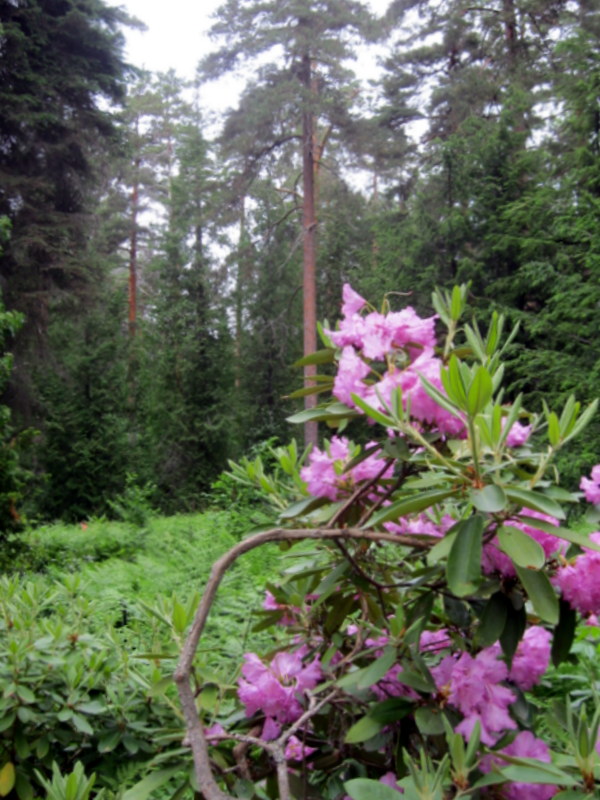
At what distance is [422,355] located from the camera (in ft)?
3.47

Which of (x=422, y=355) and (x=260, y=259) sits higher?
(x=260, y=259)

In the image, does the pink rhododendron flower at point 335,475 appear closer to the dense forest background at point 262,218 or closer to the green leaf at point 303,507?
the green leaf at point 303,507

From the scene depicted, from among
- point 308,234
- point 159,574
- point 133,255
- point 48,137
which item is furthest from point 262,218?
point 159,574

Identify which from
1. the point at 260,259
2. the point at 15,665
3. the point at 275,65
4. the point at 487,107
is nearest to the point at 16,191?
the point at 275,65

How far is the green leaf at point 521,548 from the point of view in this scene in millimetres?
797

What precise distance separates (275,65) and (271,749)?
15.0 metres

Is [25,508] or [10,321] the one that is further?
[25,508]

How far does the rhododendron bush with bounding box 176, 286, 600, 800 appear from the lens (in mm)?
836

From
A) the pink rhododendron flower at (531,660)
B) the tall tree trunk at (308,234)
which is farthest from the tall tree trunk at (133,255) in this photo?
the pink rhododendron flower at (531,660)

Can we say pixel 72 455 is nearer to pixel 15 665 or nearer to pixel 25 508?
pixel 25 508

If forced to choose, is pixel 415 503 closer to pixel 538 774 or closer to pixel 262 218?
pixel 538 774

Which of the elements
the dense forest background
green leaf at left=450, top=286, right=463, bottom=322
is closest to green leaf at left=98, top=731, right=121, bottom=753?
green leaf at left=450, top=286, right=463, bottom=322

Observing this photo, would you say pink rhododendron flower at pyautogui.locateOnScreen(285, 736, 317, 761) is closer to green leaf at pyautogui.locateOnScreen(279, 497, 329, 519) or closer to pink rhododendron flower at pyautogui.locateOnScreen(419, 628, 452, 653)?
pink rhododendron flower at pyautogui.locateOnScreen(419, 628, 452, 653)

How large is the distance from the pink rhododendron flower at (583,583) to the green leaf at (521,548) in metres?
0.19
